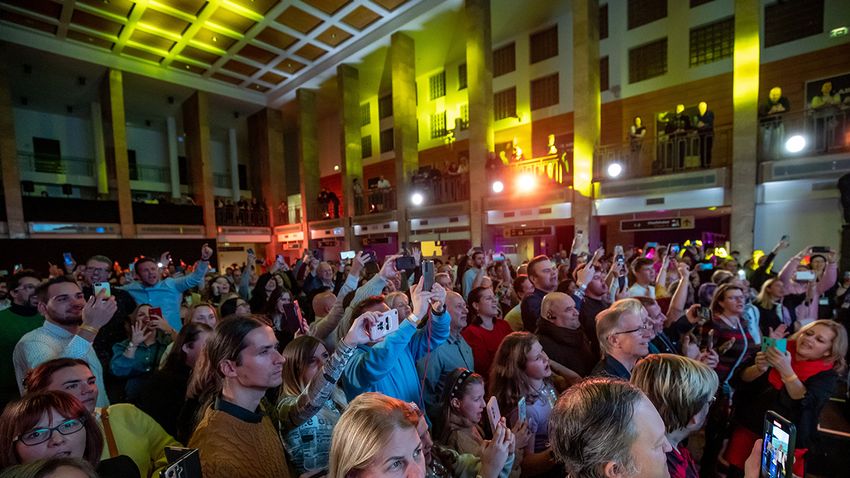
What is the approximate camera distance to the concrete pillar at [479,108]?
12672 millimetres

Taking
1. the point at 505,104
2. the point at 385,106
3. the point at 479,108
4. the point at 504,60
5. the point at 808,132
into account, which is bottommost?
the point at 808,132

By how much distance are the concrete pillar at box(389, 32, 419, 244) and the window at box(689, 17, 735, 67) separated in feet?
31.7

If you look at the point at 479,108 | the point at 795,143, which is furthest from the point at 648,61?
the point at 479,108

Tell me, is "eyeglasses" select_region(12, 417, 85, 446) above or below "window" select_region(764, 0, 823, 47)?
below

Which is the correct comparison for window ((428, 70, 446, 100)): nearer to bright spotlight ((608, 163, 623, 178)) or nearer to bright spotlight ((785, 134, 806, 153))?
bright spotlight ((608, 163, 623, 178))

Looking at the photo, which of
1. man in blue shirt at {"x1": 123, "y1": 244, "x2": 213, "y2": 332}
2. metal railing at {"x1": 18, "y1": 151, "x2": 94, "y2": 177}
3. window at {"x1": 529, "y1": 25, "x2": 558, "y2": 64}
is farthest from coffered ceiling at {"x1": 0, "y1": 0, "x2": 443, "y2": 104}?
man in blue shirt at {"x1": 123, "y1": 244, "x2": 213, "y2": 332}

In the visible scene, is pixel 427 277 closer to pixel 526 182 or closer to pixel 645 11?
pixel 526 182

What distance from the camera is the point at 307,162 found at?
1877 centimetres

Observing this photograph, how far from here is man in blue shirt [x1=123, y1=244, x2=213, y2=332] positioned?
4156 mm

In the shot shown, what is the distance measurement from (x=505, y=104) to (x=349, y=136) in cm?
718

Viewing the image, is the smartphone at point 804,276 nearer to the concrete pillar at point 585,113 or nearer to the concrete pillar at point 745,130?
the concrete pillar at point 745,130

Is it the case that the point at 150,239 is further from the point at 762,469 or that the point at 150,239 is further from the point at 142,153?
the point at 762,469

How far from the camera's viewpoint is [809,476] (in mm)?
2941

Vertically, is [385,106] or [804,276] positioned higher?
[385,106]
